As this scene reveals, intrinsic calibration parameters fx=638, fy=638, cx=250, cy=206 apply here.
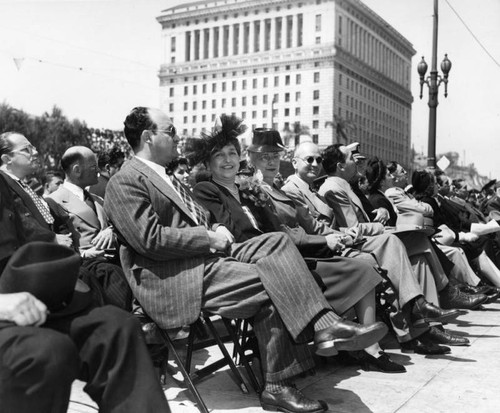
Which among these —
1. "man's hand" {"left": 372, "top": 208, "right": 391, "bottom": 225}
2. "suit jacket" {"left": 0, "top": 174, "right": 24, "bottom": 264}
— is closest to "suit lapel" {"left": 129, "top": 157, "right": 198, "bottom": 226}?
"suit jacket" {"left": 0, "top": 174, "right": 24, "bottom": 264}

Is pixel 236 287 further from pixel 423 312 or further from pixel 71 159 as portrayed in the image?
pixel 71 159

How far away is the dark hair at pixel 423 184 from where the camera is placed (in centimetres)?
729

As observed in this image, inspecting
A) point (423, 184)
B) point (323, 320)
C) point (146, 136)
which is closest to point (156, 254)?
point (146, 136)

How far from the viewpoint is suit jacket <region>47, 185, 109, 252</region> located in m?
5.09

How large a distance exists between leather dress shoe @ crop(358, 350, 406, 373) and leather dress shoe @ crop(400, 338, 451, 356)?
1.66ft

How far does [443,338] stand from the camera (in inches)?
207

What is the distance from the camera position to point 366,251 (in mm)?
5191

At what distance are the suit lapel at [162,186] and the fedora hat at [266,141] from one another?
1.58 m

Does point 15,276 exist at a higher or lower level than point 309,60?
lower

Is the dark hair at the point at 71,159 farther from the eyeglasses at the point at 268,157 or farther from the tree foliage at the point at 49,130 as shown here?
the tree foliage at the point at 49,130

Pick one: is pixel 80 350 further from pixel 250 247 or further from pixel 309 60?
pixel 309 60

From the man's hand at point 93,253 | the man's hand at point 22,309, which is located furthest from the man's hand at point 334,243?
the man's hand at point 22,309

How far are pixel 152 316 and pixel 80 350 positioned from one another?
1332mm

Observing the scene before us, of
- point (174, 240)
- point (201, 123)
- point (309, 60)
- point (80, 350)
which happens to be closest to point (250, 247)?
point (174, 240)
